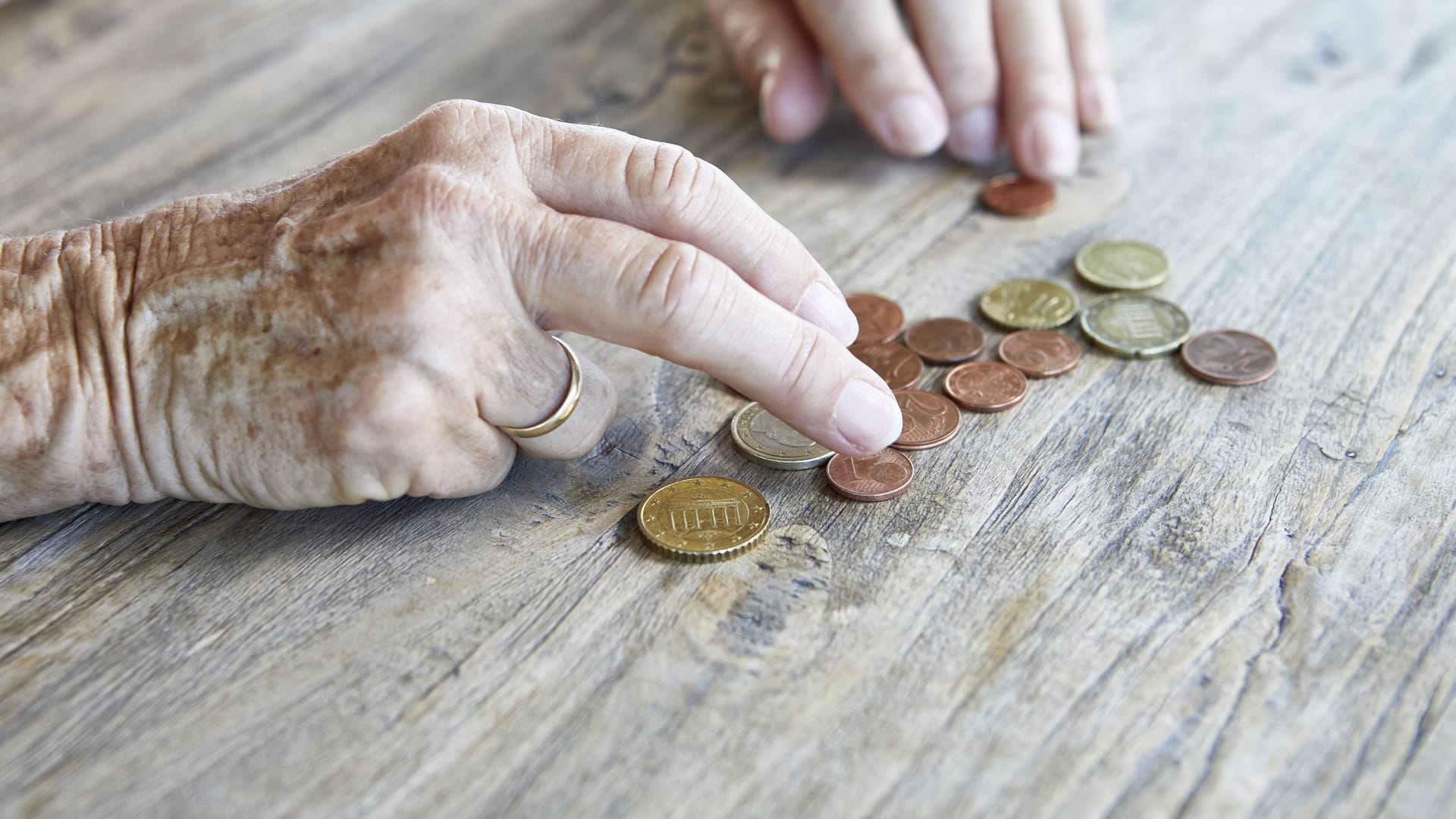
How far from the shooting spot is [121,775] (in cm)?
92

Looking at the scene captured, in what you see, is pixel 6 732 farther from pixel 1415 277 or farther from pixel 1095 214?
pixel 1415 277

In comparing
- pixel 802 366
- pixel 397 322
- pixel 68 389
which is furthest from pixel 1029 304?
pixel 68 389

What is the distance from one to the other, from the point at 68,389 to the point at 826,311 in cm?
77

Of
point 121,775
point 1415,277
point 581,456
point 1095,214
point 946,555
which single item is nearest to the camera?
point 121,775

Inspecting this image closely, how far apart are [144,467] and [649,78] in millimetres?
1278

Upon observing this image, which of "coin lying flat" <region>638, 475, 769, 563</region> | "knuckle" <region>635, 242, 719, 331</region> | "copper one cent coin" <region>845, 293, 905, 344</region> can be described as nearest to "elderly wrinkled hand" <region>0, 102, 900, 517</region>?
"knuckle" <region>635, 242, 719, 331</region>

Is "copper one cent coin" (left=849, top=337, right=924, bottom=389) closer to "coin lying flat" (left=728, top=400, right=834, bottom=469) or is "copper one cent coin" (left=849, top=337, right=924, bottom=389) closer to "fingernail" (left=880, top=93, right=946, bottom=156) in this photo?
"coin lying flat" (left=728, top=400, right=834, bottom=469)

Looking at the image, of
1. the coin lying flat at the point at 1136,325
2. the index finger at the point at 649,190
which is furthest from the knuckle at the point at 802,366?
the coin lying flat at the point at 1136,325

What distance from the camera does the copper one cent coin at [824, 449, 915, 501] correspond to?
1.17 metres

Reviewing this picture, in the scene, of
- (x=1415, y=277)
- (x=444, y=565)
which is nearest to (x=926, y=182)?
(x=1415, y=277)

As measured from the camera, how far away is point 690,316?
108cm

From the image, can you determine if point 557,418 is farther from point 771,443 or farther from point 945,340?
point 945,340

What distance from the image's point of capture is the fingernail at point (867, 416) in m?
1.14

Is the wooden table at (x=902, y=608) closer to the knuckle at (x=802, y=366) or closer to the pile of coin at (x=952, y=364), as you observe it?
the pile of coin at (x=952, y=364)
